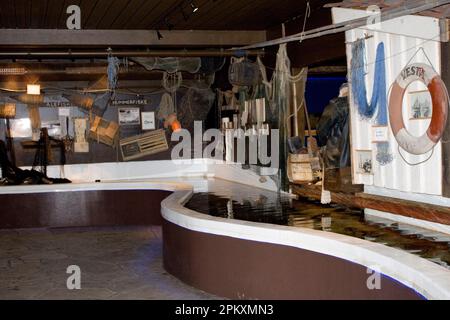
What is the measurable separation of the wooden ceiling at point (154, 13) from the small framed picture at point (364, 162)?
7.38 ft

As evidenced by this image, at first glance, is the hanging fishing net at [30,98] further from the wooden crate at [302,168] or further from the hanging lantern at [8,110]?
the wooden crate at [302,168]

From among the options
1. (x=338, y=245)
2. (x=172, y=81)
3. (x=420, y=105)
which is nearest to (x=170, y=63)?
(x=172, y=81)

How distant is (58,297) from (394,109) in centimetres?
426

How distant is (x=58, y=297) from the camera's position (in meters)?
6.68

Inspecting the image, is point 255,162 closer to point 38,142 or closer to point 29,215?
point 29,215

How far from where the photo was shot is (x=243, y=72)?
10016 millimetres

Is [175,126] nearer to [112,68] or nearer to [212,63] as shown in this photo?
[212,63]

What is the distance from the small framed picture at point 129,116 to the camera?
46.5 feet

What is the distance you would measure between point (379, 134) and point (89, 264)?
14.4ft

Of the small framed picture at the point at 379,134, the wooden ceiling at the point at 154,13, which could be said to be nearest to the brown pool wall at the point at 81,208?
the wooden ceiling at the point at 154,13

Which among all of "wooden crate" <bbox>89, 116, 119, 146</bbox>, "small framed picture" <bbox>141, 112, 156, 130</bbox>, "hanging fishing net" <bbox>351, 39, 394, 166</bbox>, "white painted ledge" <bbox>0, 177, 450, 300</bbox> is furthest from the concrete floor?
"small framed picture" <bbox>141, 112, 156, 130</bbox>

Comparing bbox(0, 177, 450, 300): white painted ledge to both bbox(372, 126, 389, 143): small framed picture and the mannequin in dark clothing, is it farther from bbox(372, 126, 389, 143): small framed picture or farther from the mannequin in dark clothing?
the mannequin in dark clothing

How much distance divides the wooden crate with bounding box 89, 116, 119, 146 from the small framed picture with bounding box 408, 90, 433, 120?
363 inches

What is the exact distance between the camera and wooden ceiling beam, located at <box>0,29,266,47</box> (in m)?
9.47
